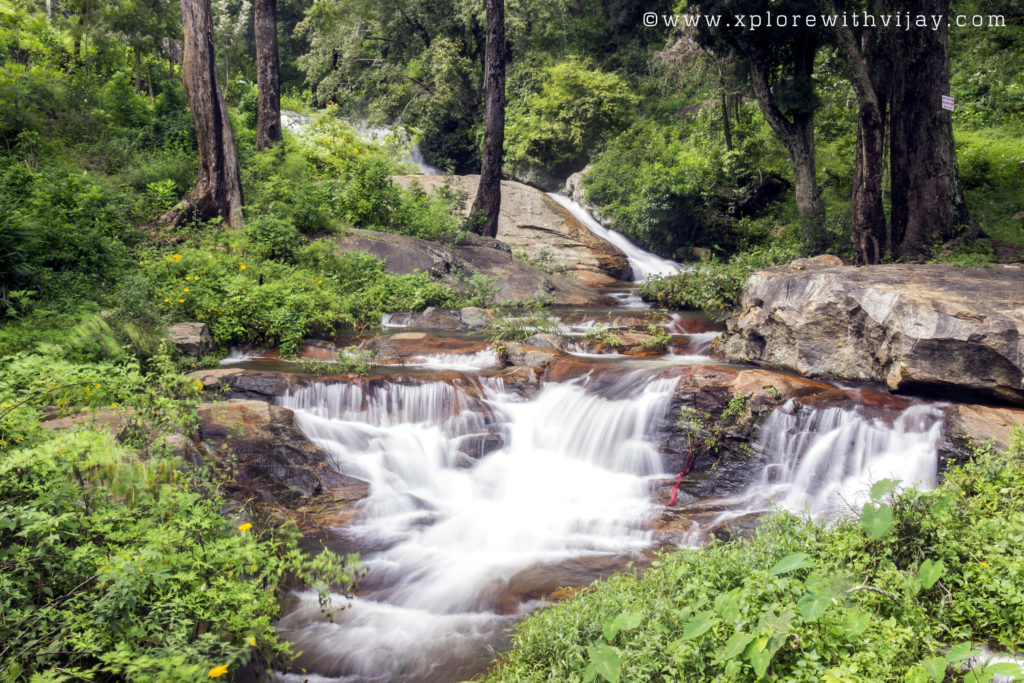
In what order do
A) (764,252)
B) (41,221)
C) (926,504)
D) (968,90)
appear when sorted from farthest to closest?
(968,90), (764,252), (41,221), (926,504)

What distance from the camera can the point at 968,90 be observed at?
19719mm

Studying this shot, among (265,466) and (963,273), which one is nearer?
(265,466)

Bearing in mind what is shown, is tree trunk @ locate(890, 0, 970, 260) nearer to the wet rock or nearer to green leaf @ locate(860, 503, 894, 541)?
the wet rock

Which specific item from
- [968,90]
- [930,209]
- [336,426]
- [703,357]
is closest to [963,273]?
[703,357]

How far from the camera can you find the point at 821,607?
124 inches

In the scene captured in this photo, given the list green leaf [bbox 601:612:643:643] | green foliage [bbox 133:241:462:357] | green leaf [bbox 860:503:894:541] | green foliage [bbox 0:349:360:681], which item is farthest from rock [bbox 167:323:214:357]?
green leaf [bbox 860:503:894:541]

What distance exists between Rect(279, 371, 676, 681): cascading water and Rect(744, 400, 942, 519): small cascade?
1236mm

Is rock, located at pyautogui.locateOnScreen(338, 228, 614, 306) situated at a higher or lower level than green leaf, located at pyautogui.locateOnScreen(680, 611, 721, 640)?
higher

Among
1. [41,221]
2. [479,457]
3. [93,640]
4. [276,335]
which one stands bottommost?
[479,457]

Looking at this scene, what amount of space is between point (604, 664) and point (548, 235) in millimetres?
16833

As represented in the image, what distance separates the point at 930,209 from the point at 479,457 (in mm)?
10617

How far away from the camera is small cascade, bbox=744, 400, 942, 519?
620 cm

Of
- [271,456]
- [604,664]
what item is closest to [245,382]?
[271,456]

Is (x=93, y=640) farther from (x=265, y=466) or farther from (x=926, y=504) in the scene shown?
(x=926, y=504)
